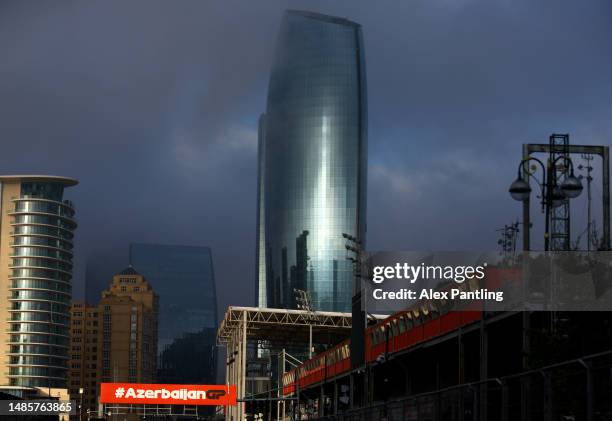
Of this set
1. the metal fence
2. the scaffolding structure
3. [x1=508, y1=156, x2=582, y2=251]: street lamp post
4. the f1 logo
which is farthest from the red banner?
the metal fence

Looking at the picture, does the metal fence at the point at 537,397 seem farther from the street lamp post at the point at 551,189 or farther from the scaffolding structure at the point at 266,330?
the scaffolding structure at the point at 266,330

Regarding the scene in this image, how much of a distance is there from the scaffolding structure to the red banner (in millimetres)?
2034

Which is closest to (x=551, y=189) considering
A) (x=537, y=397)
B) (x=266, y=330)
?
(x=537, y=397)

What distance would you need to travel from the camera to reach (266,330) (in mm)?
127500

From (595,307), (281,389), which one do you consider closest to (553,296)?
(595,307)

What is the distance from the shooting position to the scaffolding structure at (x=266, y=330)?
116250mm

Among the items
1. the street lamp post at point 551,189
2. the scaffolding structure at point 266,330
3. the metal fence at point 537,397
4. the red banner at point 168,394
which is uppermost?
the scaffolding structure at point 266,330

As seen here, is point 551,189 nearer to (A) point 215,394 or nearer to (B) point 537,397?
(B) point 537,397

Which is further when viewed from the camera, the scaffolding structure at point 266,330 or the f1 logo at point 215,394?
Result: the scaffolding structure at point 266,330

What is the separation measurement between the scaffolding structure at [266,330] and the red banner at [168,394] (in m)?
2.03

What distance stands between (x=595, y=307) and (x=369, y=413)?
9196mm

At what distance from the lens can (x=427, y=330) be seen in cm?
5494

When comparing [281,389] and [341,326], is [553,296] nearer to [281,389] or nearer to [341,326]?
[341,326]

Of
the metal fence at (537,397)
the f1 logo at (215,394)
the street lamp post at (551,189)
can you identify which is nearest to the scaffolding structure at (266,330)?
the f1 logo at (215,394)
